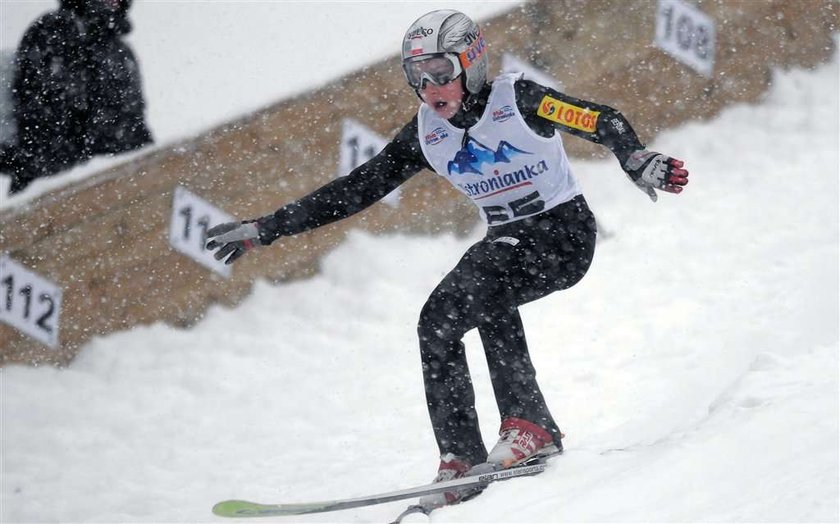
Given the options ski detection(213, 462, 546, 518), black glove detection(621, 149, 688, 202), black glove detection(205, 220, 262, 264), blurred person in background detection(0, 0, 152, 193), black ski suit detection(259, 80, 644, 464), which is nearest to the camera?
black glove detection(621, 149, 688, 202)

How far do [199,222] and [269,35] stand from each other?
168 centimetres

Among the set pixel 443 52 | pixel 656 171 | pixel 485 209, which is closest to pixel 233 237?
pixel 485 209

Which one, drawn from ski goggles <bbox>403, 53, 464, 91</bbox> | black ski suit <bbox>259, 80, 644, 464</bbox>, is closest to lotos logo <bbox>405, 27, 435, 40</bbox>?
ski goggles <bbox>403, 53, 464, 91</bbox>

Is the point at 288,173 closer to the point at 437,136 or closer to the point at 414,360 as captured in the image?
the point at 414,360

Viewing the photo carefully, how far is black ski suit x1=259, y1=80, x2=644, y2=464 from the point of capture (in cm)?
385

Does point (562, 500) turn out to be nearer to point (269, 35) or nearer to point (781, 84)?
point (269, 35)

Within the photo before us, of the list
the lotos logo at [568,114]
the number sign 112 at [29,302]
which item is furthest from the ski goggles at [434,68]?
the number sign 112 at [29,302]

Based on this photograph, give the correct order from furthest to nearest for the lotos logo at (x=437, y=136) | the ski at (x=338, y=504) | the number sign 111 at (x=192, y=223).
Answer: the number sign 111 at (x=192, y=223) → the lotos logo at (x=437, y=136) → the ski at (x=338, y=504)

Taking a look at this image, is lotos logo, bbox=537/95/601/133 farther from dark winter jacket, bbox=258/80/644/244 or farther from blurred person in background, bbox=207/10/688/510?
dark winter jacket, bbox=258/80/644/244

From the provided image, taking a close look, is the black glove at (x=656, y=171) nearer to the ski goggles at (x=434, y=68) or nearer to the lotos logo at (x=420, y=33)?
the ski goggles at (x=434, y=68)

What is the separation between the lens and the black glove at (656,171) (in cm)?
346

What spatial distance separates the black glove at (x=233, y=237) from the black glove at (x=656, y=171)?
155 centimetres

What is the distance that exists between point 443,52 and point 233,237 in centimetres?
116

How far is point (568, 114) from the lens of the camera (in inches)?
149
